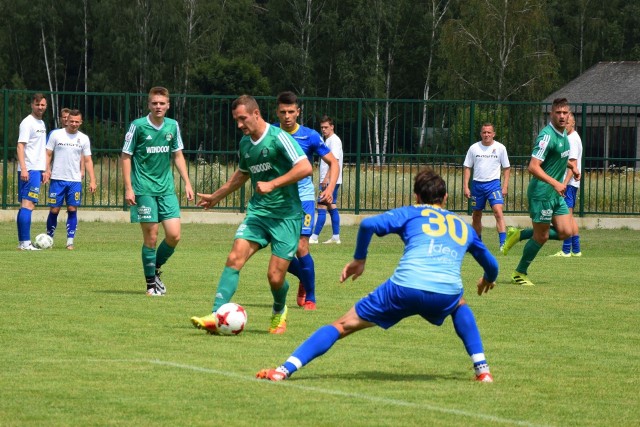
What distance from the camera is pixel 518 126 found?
30750 mm

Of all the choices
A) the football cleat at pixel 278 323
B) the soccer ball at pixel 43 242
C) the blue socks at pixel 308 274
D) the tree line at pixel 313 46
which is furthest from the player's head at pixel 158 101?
the tree line at pixel 313 46

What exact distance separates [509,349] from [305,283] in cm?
297

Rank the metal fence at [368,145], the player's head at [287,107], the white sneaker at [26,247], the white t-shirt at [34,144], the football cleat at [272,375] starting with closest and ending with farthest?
the football cleat at [272,375] < the player's head at [287,107] < the white sneaker at [26,247] < the white t-shirt at [34,144] < the metal fence at [368,145]

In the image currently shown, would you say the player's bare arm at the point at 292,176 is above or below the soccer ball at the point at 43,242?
above

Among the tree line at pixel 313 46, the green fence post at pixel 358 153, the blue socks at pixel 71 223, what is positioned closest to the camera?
the blue socks at pixel 71 223

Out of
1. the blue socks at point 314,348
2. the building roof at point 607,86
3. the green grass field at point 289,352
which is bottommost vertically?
the green grass field at point 289,352

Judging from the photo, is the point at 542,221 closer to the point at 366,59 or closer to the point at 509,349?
the point at 509,349

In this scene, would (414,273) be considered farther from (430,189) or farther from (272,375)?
(272,375)

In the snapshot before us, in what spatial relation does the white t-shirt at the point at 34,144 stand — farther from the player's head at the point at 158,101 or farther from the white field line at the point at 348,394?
the white field line at the point at 348,394

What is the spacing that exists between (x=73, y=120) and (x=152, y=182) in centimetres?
661

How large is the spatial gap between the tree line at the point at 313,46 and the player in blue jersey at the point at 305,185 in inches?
1939

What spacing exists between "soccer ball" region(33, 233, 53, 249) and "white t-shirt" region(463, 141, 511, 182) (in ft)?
22.0

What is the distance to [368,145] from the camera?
30062mm

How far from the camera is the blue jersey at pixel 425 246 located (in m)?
7.77
